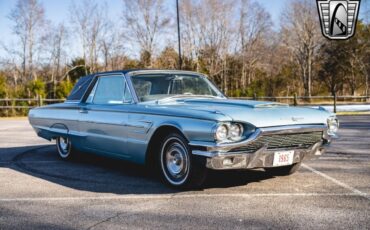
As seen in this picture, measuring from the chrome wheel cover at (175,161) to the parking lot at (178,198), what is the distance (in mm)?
162

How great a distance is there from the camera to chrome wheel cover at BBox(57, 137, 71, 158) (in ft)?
24.0

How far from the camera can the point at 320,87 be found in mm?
51344

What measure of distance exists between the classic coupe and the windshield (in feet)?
0.04

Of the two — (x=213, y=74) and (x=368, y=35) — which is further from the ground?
(x=368, y=35)

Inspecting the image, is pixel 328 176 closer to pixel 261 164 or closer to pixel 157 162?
pixel 261 164

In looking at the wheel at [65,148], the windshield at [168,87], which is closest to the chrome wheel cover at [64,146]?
the wheel at [65,148]

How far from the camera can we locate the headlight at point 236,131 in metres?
4.48

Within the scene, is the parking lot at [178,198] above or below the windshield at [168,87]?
below

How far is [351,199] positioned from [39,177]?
388 cm

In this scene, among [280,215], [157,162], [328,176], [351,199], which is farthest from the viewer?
[328,176]

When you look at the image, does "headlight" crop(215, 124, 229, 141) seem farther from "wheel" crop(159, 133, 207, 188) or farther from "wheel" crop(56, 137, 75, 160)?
"wheel" crop(56, 137, 75, 160)

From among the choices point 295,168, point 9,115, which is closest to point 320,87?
point 9,115

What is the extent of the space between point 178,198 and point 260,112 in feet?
4.17

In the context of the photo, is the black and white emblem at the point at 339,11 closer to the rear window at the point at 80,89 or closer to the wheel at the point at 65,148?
the rear window at the point at 80,89
